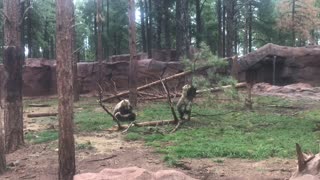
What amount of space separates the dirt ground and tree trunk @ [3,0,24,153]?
410 millimetres

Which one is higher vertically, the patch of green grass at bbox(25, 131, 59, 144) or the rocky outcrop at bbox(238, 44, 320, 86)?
the rocky outcrop at bbox(238, 44, 320, 86)

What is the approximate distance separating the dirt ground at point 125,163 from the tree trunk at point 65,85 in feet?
2.10

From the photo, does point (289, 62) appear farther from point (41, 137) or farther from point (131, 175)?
point (131, 175)

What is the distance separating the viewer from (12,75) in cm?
1009

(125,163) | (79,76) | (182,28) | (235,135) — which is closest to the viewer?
(125,163)

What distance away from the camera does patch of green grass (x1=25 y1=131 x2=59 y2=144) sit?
11055mm

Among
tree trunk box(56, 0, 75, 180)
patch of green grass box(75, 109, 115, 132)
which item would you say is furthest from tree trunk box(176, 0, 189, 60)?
tree trunk box(56, 0, 75, 180)

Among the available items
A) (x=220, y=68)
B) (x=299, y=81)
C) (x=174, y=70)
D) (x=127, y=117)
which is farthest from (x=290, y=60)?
(x=127, y=117)

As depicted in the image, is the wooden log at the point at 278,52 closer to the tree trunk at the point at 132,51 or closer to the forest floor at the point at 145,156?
the tree trunk at the point at 132,51

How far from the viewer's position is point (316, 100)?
1897 centimetres

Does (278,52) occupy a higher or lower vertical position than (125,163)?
higher

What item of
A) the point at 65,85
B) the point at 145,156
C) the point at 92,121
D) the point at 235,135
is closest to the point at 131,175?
the point at 65,85

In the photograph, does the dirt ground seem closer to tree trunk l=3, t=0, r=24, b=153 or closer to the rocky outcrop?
tree trunk l=3, t=0, r=24, b=153

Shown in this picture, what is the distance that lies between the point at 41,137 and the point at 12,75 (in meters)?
2.05
